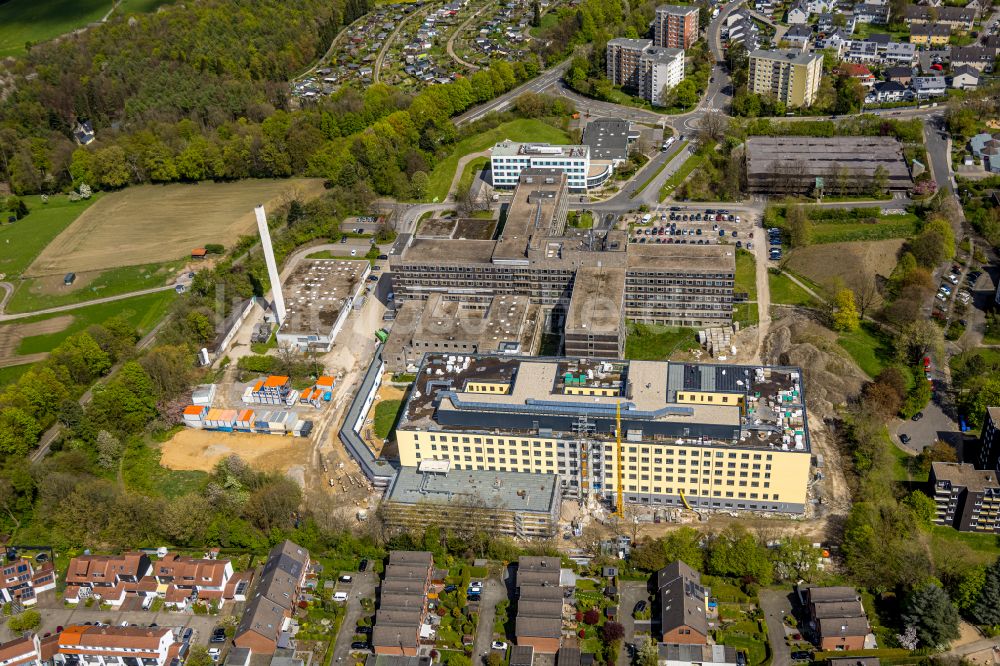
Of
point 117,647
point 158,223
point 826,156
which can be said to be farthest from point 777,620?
point 158,223

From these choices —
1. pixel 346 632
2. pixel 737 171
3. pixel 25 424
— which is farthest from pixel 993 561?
pixel 25 424

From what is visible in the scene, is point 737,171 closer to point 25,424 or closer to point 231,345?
point 231,345

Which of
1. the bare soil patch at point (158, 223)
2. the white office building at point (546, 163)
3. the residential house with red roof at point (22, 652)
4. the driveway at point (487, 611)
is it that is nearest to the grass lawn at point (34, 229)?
the bare soil patch at point (158, 223)

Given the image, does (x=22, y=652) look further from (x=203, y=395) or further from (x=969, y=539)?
(x=969, y=539)

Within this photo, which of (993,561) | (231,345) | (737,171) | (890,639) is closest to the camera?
(890,639)

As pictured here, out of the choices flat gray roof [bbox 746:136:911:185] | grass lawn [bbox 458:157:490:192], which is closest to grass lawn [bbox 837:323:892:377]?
flat gray roof [bbox 746:136:911:185]

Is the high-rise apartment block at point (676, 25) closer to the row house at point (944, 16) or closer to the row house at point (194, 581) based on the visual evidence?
the row house at point (944, 16)
